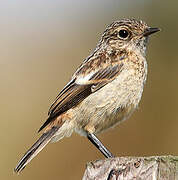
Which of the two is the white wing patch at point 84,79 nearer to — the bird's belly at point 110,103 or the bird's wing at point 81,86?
the bird's wing at point 81,86

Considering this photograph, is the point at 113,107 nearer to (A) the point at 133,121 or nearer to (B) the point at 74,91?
(B) the point at 74,91

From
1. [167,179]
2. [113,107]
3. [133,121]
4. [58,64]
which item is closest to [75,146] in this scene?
[133,121]

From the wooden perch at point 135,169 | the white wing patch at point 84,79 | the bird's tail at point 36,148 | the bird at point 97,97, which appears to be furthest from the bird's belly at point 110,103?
the wooden perch at point 135,169

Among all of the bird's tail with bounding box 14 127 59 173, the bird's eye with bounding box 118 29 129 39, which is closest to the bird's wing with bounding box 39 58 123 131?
the bird's tail with bounding box 14 127 59 173

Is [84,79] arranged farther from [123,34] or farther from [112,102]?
[123,34]

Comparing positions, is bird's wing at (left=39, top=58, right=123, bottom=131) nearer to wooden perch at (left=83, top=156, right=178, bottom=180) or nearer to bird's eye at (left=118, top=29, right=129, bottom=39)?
bird's eye at (left=118, top=29, right=129, bottom=39)
